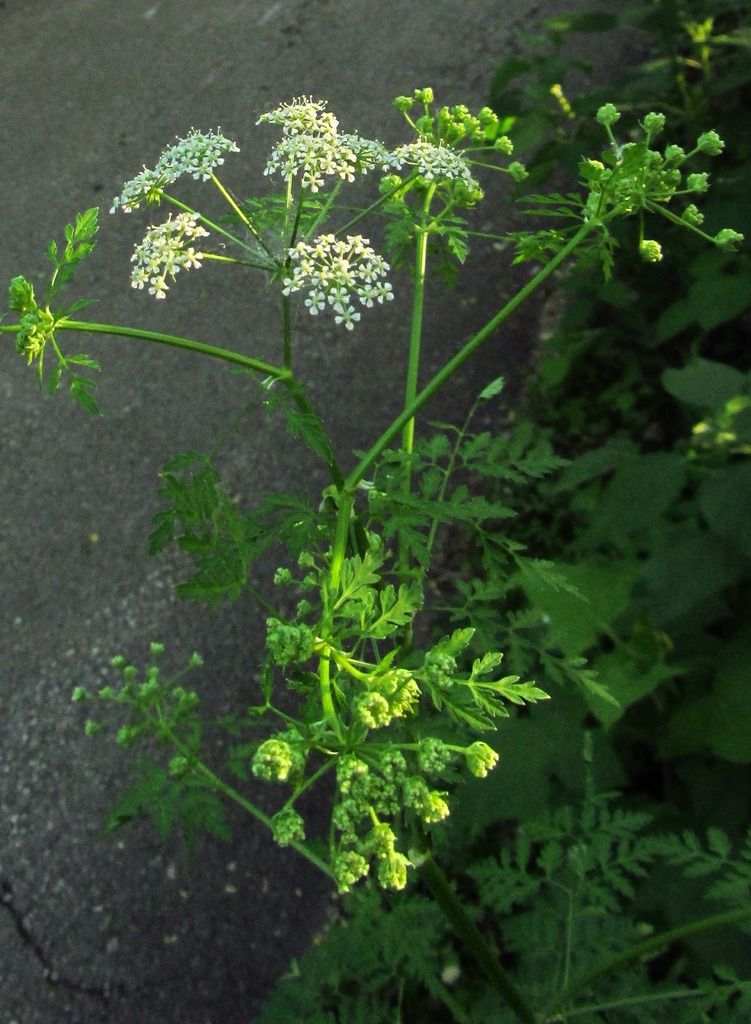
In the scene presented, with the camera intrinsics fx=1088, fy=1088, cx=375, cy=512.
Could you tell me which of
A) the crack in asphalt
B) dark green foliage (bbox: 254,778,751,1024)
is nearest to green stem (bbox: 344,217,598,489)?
dark green foliage (bbox: 254,778,751,1024)

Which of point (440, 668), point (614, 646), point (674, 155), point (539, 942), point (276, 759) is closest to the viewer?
point (276, 759)

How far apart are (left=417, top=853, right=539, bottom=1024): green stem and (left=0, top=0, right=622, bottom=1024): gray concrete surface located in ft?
3.32

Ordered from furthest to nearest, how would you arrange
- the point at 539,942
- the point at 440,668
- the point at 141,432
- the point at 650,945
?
the point at 141,432 < the point at 539,942 < the point at 650,945 < the point at 440,668

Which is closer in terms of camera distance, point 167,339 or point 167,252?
point 167,339

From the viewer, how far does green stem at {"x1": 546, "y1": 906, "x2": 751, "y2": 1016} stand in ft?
5.91

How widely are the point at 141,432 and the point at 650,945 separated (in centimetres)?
303

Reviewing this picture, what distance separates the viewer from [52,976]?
3039 millimetres

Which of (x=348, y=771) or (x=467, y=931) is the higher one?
(x=348, y=771)

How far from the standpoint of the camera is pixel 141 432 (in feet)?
14.2

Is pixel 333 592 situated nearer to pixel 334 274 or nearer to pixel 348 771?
pixel 348 771

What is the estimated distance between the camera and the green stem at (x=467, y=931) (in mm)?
1743

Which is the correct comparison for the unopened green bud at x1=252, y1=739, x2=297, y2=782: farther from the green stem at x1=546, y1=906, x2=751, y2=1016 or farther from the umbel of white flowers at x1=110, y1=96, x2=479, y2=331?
the green stem at x1=546, y1=906, x2=751, y2=1016

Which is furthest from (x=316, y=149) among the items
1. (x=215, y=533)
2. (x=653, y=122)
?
(x=215, y=533)

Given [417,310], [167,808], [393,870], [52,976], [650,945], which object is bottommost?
[52,976]
